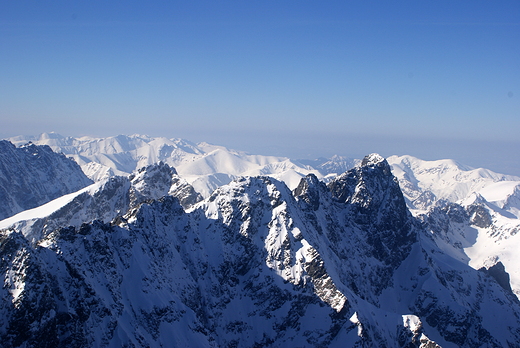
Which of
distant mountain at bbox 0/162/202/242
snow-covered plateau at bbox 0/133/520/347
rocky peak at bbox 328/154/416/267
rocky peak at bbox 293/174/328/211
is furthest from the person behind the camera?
rocky peak at bbox 328/154/416/267

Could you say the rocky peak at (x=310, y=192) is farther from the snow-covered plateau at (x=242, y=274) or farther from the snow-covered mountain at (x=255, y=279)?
the snow-covered mountain at (x=255, y=279)

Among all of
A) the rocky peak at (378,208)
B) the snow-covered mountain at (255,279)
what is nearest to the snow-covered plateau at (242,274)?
the snow-covered mountain at (255,279)

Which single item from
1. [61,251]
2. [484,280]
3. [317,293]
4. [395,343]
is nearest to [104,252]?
[61,251]

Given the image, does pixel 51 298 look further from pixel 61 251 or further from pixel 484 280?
pixel 484 280

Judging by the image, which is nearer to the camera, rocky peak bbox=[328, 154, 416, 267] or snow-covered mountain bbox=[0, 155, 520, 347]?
snow-covered mountain bbox=[0, 155, 520, 347]

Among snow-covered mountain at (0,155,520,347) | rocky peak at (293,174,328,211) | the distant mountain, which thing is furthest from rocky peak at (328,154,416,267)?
the distant mountain

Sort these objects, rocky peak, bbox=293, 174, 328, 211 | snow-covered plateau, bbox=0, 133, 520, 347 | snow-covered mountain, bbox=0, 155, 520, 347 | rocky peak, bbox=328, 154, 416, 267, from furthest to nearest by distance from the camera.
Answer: rocky peak, bbox=328, 154, 416, 267
rocky peak, bbox=293, 174, 328, 211
snow-covered plateau, bbox=0, 133, 520, 347
snow-covered mountain, bbox=0, 155, 520, 347

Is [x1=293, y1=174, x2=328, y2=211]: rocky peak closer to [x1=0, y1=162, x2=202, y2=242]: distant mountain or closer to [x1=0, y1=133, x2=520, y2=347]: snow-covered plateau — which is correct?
[x1=0, y1=133, x2=520, y2=347]: snow-covered plateau
